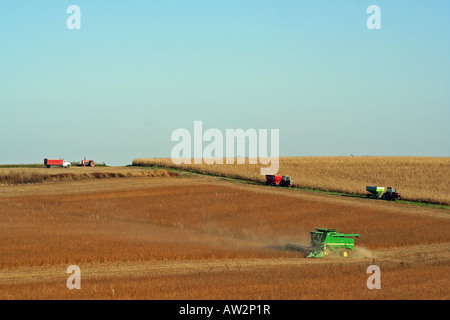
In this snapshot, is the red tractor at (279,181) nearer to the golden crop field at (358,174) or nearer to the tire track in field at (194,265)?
the golden crop field at (358,174)

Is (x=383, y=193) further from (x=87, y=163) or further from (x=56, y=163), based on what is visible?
(x=87, y=163)

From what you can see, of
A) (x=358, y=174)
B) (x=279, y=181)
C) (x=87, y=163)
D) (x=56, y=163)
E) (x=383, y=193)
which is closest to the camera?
(x=383, y=193)

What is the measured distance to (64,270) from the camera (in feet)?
84.5

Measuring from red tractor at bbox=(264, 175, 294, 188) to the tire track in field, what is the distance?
36.4 m

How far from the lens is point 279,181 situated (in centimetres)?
7181

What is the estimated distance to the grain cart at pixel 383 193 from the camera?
60.3 metres

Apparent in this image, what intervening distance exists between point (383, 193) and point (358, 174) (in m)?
20.8

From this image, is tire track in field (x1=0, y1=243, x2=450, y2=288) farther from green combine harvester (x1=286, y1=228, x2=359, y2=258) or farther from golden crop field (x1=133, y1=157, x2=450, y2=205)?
golden crop field (x1=133, y1=157, x2=450, y2=205)

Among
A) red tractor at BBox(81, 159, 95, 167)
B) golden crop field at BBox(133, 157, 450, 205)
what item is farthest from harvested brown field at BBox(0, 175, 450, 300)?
red tractor at BBox(81, 159, 95, 167)

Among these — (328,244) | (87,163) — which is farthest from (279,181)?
(87,163)

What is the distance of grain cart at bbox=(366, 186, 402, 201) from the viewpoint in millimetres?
60312

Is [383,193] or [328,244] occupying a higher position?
[328,244]

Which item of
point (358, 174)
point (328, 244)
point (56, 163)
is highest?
point (56, 163)

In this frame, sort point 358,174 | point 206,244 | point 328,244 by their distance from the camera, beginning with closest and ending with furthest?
point 328,244, point 206,244, point 358,174
